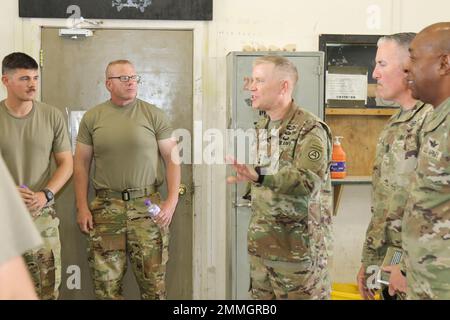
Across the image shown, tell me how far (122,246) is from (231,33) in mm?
1583

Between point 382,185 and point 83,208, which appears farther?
point 83,208

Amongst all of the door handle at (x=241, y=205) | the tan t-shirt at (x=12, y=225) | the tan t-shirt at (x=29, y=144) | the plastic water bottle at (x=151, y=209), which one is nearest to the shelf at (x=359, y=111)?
the door handle at (x=241, y=205)

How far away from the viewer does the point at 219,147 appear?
12.7ft

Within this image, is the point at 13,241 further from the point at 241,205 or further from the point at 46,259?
the point at 241,205

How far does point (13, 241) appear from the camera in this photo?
0.77 metres

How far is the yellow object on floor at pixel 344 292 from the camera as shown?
3.64 meters

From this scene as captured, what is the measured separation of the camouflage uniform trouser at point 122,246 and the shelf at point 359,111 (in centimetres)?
140

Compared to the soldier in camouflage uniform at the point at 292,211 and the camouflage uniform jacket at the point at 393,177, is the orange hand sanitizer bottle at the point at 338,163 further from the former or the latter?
the camouflage uniform jacket at the point at 393,177

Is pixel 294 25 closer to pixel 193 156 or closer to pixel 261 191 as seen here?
pixel 193 156

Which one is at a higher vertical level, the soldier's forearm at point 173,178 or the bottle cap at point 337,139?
the bottle cap at point 337,139

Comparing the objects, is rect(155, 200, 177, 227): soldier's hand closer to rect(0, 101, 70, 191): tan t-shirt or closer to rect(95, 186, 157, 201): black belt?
rect(95, 186, 157, 201): black belt

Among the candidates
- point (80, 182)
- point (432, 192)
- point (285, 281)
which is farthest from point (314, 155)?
point (80, 182)
